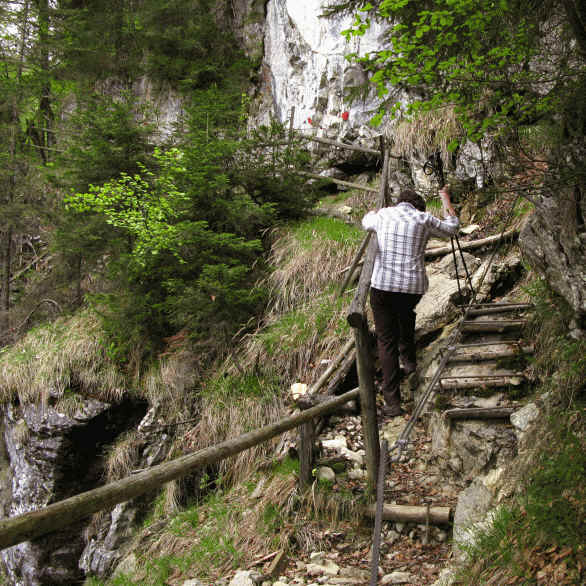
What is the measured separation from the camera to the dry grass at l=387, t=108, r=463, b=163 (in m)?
7.81

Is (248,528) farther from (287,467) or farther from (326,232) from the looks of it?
(326,232)

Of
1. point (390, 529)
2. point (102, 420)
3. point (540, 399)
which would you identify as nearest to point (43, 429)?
point (102, 420)

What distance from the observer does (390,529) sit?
3.52 meters

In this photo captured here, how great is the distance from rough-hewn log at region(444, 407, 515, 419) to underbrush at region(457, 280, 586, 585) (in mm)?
→ 360

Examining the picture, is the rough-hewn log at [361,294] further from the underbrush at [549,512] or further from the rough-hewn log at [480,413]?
the underbrush at [549,512]

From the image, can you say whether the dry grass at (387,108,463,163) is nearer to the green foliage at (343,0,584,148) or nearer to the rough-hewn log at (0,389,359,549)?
the green foliage at (343,0,584,148)

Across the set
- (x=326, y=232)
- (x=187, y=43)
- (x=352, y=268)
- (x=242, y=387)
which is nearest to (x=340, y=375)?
(x=242, y=387)

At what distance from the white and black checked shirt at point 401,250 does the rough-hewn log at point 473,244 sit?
2486mm

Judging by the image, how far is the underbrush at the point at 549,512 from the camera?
231 centimetres

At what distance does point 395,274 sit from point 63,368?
6.04 meters

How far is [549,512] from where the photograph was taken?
249 cm

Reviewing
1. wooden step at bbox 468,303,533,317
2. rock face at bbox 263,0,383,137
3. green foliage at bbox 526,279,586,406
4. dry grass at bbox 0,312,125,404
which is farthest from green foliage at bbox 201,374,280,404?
rock face at bbox 263,0,383,137

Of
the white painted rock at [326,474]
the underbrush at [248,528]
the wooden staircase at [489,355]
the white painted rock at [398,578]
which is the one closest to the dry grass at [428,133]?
the wooden staircase at [489,355]

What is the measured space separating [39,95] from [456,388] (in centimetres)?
1257
